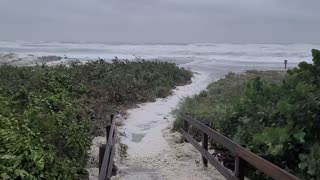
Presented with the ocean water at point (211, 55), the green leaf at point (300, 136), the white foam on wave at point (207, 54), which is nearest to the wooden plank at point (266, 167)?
the green leaf at point (300, 136)

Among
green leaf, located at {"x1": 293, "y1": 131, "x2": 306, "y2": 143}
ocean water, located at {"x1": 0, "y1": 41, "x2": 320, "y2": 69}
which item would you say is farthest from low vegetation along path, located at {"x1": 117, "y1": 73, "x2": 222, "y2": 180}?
ocean water, located at {"x1": 0, "y1": 41, "x2": 320, "y2": 69}

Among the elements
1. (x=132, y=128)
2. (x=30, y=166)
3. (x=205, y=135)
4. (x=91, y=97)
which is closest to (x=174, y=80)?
(x=91, y=97)

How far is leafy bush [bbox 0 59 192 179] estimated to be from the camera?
4.42 metres

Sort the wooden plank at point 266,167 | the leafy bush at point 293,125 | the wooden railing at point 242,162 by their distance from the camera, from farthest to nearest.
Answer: the leafy bush at point 293,125 < the wooden railing at point 242,162 < the wooden plank at point 266,167

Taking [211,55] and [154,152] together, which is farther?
[211,55]

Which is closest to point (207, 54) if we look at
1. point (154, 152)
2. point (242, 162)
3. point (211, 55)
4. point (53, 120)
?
point (211, 55)

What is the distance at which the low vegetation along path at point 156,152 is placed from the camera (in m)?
6.81

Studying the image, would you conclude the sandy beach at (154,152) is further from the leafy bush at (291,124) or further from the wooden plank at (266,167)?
the wooden plank at (266,167)

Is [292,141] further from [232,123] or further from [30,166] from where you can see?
[30,166]

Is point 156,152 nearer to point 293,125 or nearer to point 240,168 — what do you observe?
point 240,168

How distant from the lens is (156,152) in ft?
27.4

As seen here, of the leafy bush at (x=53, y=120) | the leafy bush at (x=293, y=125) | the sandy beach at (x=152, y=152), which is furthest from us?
the sandy beach at (x=152, y=152)

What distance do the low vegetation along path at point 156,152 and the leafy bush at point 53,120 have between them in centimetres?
75

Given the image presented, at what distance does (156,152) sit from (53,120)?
2717 millimetres
